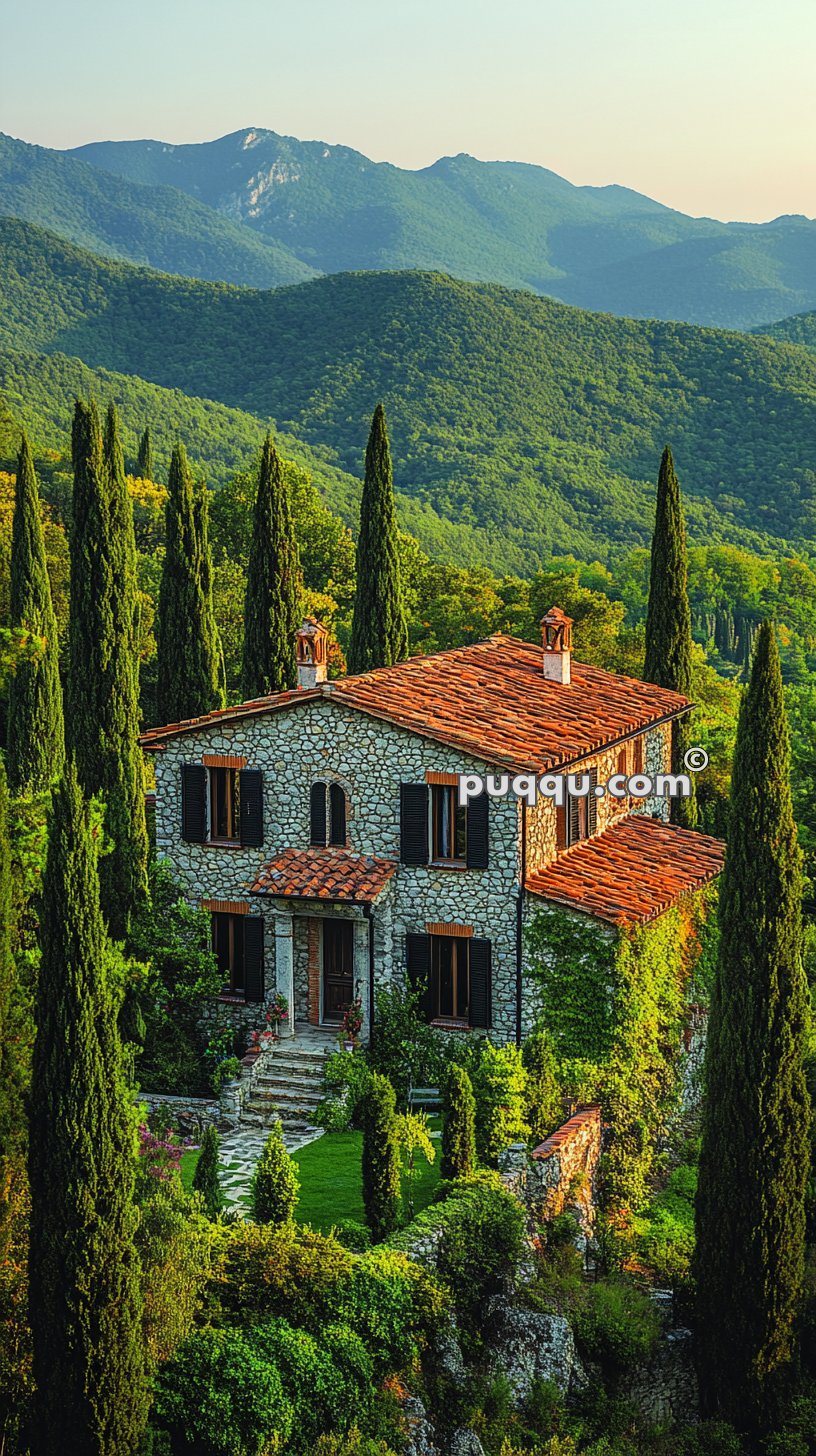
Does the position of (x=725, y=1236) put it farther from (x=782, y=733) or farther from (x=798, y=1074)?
(x=782, y=733)

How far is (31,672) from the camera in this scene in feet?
127

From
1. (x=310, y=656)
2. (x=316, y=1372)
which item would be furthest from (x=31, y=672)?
(x=316, y=1372)

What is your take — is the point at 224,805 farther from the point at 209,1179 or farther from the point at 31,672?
the point at 31,672

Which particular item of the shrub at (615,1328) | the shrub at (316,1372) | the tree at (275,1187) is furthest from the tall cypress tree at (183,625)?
the shrub at (316,1372)

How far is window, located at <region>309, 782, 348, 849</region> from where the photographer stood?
28.5 m

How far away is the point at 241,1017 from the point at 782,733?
1168 centimetres

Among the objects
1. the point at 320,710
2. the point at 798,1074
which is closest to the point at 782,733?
the point at 798,1074

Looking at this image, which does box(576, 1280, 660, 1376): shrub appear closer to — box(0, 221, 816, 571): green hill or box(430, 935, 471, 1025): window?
box(430, 935, 471, 1025): window

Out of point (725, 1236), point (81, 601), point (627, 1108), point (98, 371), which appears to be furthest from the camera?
point (98, 371)

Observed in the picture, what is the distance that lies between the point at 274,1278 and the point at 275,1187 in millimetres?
1513

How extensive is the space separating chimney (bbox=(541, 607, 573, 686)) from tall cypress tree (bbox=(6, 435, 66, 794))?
38.6ft

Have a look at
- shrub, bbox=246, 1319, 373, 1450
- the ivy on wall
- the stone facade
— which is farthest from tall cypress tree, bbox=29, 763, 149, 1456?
the stone facade

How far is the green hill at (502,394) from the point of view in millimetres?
86438

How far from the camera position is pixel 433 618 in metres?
52.5
